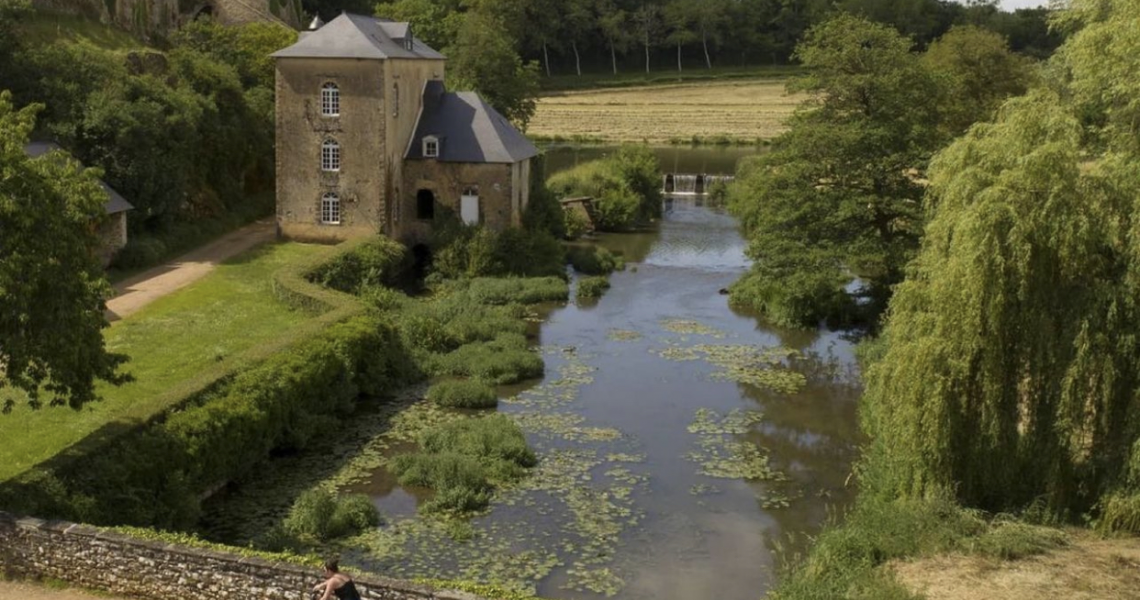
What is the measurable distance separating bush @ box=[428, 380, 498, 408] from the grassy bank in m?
80.9

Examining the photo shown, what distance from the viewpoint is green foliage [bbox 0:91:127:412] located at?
53.7 ft

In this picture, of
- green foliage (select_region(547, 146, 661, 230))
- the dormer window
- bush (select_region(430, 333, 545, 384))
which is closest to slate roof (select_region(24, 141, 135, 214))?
bush (select_region(430, 333, 545, 384))

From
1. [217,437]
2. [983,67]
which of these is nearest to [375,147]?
[217,437]

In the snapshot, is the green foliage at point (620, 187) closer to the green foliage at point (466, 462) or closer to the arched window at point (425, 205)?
the arched window at point (425, 205)

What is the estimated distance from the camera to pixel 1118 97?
19594mm

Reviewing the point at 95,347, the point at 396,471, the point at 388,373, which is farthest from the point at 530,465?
the point at 95,347

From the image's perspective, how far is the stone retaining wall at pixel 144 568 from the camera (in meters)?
14.1

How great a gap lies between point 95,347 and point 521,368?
12.5m

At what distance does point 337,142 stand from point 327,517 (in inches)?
867

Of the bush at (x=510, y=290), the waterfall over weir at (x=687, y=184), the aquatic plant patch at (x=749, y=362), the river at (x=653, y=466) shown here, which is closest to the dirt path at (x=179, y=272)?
the bush at (x=510, y=290)

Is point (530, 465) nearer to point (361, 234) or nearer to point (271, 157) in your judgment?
point (361, 234)

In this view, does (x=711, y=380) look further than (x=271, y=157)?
No

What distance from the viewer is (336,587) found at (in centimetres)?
1310

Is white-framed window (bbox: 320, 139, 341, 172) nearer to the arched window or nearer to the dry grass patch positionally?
the arched window
